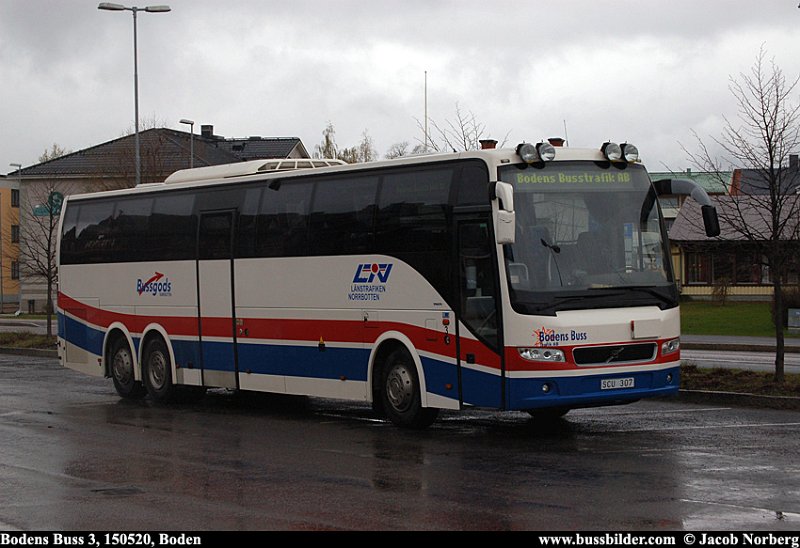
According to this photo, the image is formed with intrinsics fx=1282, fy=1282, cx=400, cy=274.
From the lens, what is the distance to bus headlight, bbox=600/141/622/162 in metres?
15.2

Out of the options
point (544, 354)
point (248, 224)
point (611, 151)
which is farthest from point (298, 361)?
point (611, 151)

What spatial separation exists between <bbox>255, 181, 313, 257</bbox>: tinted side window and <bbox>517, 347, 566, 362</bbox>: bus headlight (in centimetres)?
442

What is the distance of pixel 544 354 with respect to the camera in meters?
14.2

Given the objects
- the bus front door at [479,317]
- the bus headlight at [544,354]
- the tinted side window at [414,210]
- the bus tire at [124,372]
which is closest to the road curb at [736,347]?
the bus tire at [124,372]

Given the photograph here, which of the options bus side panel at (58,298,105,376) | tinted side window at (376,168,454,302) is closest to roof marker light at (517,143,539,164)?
tinted side window at (376,168,454,302)

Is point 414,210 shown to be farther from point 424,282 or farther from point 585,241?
point 585,241

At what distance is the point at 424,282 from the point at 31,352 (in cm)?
2119

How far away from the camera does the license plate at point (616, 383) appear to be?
1448 centimetres

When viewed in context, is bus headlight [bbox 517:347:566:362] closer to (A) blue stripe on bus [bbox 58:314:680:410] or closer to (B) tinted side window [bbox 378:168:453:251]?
(A) blue stripe on bus [bbox 58:314:680:410]

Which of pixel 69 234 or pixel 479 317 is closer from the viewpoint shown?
pixel 479 317

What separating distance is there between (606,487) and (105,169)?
48.5 metres

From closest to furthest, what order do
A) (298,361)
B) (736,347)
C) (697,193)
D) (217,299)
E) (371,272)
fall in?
(697,193) < (371,272) < (298,361) < (217,299) < (736,347)

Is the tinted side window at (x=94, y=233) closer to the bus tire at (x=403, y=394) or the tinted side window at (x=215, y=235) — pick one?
the tinted side window at (x=215, y=235)
